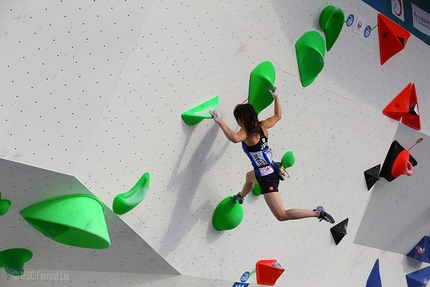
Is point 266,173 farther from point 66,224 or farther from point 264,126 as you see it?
point 66,224

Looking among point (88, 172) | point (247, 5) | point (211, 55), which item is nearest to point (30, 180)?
point (88, 172)

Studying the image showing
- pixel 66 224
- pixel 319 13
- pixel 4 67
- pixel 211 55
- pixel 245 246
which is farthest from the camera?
pixel 245 246

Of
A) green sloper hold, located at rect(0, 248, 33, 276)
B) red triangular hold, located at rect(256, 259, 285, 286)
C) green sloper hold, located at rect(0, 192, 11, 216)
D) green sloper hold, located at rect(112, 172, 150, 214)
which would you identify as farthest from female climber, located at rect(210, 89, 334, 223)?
green sloper hold, located at rect(0, 248, 33, 276)

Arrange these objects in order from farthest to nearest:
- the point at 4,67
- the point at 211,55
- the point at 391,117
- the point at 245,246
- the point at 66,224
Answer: the point at 391,117 → the point at 245,246 → the point at 211,55 → the point at 66,224 → the point at 4,67

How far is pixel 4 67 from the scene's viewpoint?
2.75m

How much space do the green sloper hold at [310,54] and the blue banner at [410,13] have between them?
52 cm

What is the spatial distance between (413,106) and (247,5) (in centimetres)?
172

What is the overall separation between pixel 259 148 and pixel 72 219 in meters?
1.22

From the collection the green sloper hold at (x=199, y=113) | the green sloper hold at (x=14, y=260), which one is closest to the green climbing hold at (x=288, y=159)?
the green sloper hold at (x=199, y=113)

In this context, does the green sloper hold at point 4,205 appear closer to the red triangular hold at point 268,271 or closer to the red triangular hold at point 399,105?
the red triangular hold at point 268,271

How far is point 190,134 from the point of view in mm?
3525

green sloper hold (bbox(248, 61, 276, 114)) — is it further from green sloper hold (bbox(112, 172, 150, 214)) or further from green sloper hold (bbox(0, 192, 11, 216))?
green sloper hold (bbox(0, 192, 11, 216))

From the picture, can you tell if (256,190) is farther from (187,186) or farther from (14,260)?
(14,260)

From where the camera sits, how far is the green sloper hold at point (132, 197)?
3240mm
